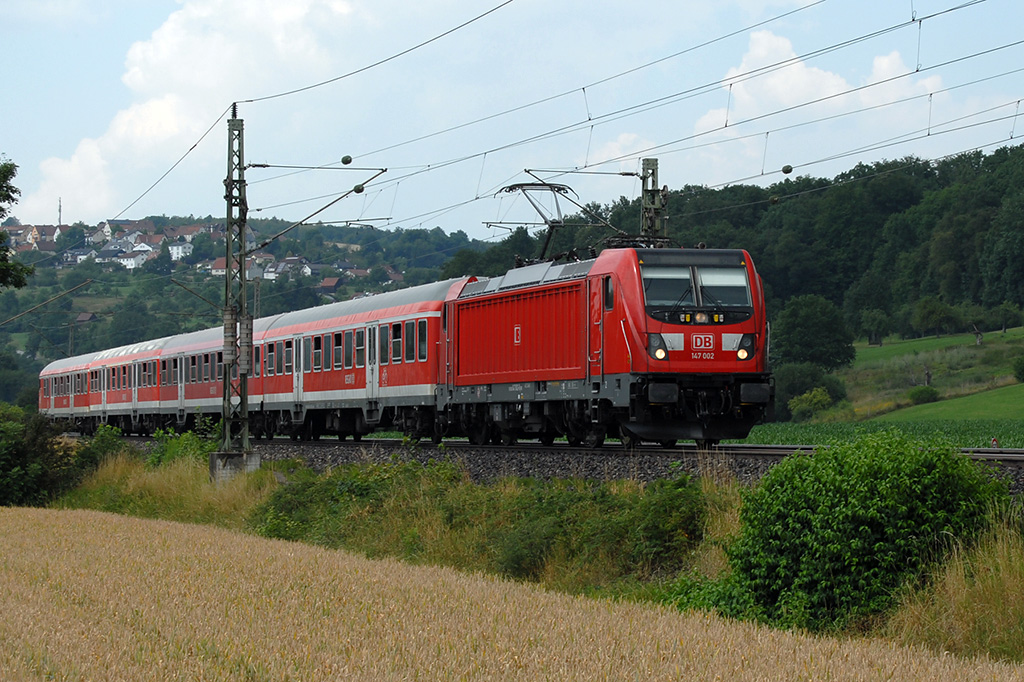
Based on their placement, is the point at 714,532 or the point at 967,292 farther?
the point at 967,292

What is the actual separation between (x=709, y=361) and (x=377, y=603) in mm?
11451

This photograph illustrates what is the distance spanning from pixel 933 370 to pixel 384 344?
60.3 m

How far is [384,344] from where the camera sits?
105 ft

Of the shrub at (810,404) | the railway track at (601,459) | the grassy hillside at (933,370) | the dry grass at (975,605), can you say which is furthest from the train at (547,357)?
the shrub at (810,404)

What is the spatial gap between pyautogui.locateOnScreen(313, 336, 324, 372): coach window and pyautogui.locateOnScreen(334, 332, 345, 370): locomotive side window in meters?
0.98

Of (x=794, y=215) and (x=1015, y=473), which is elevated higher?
(x=794, y=215)

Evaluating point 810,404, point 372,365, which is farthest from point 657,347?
point 810,404

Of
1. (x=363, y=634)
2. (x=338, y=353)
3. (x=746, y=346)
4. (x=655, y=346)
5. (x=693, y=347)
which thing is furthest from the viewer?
(x=338, y=353)

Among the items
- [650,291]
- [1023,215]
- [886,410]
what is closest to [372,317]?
[650,291]

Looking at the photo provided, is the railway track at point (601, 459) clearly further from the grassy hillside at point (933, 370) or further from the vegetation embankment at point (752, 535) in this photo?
the grassy hillside at point (933, 370)

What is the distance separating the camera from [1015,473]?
13492 millimetres

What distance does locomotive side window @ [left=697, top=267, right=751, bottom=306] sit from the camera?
22125 mm

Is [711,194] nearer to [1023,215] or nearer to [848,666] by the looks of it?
[1023,215]

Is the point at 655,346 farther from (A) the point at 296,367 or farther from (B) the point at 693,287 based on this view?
(A) the point at 296,367
